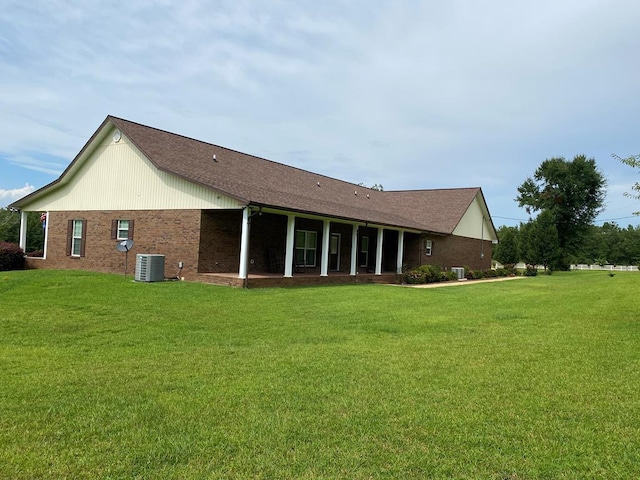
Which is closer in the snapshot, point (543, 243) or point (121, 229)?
point (121, 229)

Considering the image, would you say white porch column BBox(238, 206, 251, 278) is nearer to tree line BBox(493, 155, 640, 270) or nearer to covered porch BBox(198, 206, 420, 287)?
covered porch BBox(198, 206, 420, 287)

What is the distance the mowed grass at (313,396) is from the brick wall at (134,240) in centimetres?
732

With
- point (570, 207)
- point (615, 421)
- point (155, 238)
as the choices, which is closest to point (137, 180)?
point (155, 238)

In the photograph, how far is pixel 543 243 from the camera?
4197 cm

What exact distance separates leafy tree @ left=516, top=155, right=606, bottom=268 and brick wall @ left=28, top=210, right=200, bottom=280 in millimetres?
42364

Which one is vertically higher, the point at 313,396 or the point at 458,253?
the point at 458,253

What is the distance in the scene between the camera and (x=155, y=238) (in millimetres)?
18141

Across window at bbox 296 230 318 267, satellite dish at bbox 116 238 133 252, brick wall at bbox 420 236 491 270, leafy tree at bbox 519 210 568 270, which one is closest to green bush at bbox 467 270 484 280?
brick wall at bbox 420 236 491 270

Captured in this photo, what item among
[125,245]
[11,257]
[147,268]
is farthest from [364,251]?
[11,257]

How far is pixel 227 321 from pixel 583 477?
7.06 meters

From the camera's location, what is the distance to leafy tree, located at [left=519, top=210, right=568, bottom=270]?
138 feet

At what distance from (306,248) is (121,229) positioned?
7.59 meters

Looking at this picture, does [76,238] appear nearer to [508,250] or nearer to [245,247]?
[245,247]

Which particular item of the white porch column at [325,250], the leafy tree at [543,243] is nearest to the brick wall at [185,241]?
the white porch column at [325,250]
